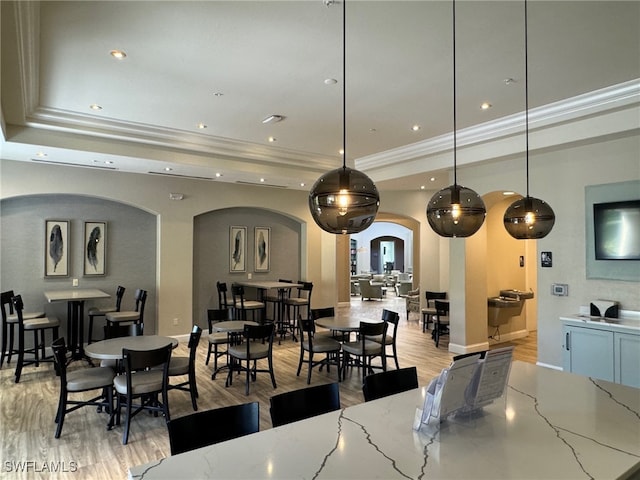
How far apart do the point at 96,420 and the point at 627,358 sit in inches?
216

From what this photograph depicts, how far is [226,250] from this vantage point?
8.41m

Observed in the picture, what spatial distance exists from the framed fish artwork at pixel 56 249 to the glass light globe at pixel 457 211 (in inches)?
251

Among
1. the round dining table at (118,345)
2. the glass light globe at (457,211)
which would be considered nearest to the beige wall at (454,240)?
the round dining table at (118,345)

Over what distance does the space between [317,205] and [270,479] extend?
123 cm

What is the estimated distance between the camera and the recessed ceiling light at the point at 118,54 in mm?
3375

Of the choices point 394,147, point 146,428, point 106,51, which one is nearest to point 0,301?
point 146,428

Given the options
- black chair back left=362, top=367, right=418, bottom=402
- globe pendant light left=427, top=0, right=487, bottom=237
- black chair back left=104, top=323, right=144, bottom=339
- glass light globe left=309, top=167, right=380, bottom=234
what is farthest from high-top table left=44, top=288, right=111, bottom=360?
globe pendant light left=427, top=0, right=487, bottom=237

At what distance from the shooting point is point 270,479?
1.38 meters

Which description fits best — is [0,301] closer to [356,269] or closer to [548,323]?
[548,323]

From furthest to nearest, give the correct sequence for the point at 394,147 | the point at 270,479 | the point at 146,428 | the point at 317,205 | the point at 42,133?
the point at 394,147 → the point at 42,133 → the point at 146,428 → the point at 317,205 → the point at 270,479

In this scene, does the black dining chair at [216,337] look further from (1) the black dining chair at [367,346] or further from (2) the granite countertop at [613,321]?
(2) the granite countertop at [613,321]

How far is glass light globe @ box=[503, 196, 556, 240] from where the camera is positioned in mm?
2910

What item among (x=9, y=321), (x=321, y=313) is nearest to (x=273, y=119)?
(x=321, y=313)

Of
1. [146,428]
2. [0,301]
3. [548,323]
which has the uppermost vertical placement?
[0,301]
